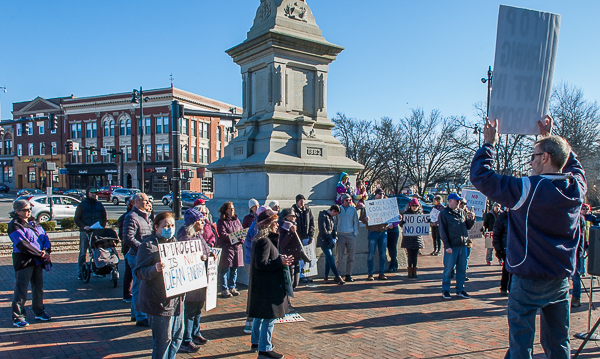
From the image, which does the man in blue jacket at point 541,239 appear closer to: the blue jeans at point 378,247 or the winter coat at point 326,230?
the winter coat at point 326,230

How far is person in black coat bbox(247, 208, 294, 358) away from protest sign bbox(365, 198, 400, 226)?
4968 millimetres

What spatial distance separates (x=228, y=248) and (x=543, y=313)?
18.8 feet

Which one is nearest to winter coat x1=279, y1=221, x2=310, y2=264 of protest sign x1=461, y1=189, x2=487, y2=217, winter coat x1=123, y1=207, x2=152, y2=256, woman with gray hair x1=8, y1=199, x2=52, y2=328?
winter coat x1=123, y1=207, x2=152, y2=256

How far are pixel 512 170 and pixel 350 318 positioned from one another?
115 ft

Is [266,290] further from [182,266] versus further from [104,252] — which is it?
[104,252]

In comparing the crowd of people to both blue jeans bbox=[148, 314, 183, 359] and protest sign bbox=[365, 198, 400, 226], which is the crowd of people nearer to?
blue jeans bbox=[148, 314, 183, 359]

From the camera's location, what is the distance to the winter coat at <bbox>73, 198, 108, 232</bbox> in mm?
9656

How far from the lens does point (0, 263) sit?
12.1 metres

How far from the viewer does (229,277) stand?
855 centimetres

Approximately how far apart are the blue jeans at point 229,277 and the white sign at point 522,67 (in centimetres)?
561

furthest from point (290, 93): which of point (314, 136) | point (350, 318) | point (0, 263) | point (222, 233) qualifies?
point (0, 263)

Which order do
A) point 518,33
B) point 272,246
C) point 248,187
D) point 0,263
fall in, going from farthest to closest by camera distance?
point 0,263, point 248,187, point 272,246, point 518,33

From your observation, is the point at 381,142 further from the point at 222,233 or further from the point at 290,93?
the point at 222,233

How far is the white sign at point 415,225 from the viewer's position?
33.9 feet
